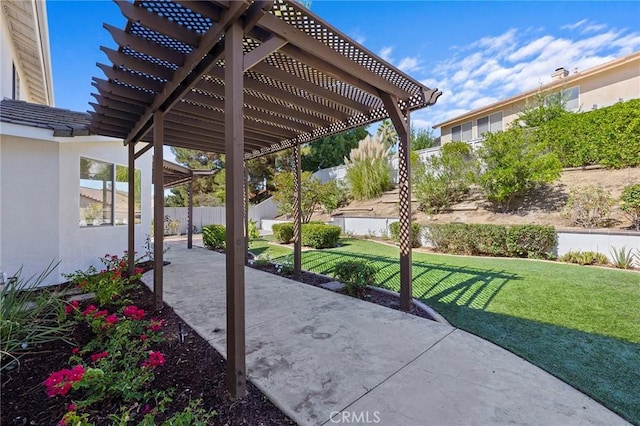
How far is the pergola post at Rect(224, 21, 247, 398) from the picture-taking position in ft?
7.16

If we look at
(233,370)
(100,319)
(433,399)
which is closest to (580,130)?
(433,399)

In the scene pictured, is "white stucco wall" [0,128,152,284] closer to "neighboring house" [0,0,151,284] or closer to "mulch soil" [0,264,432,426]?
"neighboring house" [0,0,151,284]

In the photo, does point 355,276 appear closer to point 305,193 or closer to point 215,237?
point 215,237

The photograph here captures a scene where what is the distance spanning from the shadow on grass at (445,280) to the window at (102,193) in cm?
475

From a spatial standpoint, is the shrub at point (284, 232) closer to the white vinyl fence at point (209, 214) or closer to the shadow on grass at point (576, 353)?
the white vinyl fence at point (209, 214)

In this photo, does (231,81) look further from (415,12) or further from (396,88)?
(415,12)

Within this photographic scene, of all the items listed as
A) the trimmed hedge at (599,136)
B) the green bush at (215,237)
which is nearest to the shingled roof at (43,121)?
the green bush at (215,237)

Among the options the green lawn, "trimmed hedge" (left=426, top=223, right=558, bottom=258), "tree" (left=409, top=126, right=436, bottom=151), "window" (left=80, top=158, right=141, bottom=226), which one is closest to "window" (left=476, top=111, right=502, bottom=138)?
"tree" (left=409, top=126, right=436, bottom=151)

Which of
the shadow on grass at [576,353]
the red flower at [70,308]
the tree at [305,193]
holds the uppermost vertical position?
the tree at [305,193]

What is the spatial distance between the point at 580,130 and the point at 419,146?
11190 millimetres

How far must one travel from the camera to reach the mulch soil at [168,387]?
189cm

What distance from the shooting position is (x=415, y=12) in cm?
754

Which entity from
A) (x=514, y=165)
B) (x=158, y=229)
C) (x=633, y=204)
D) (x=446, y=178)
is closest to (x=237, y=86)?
(x=158, y=229)

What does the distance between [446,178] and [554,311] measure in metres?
7.98
